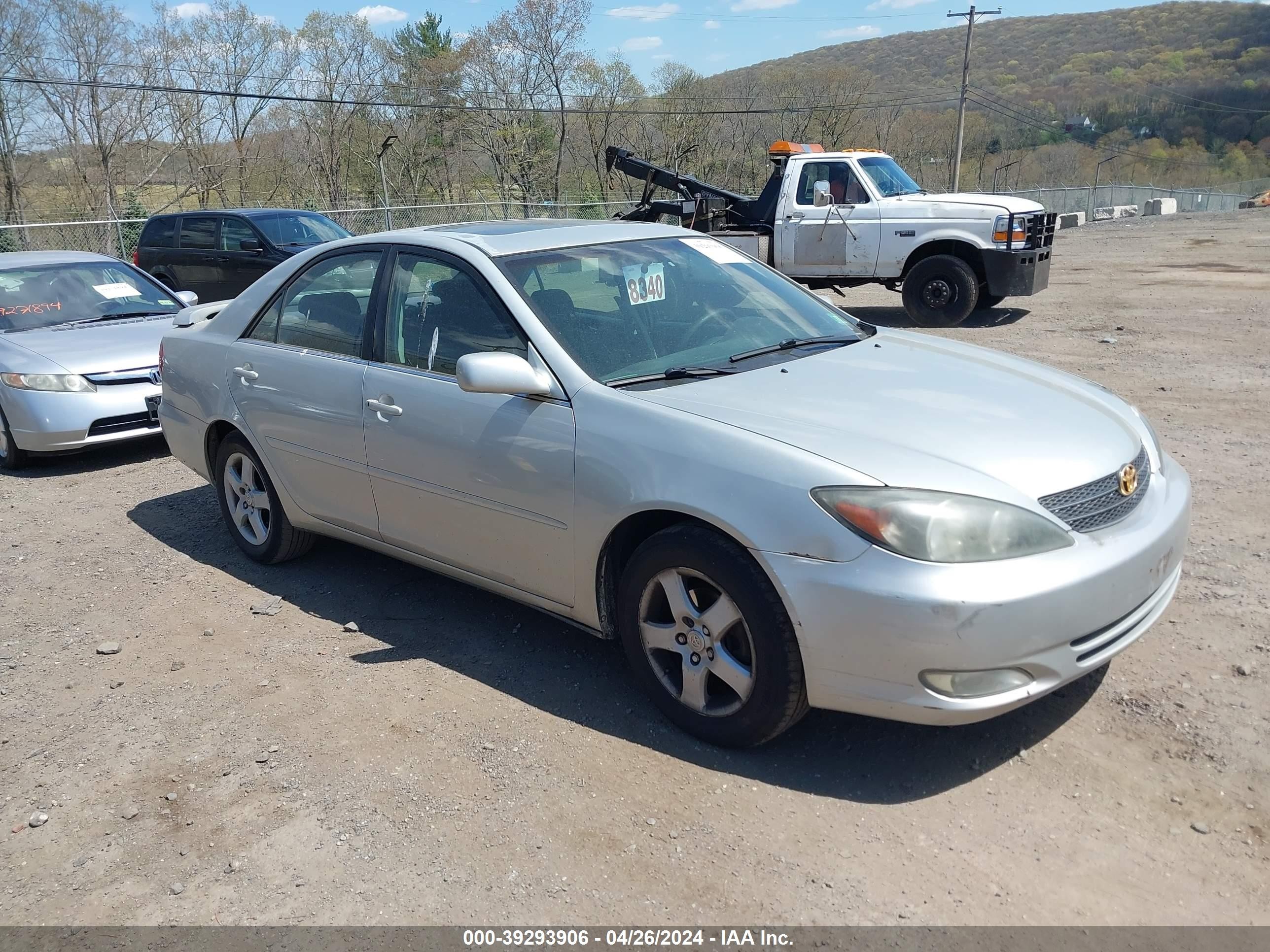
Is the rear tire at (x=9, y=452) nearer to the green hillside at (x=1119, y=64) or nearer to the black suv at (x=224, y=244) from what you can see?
the black suv at (x=224, y=244)

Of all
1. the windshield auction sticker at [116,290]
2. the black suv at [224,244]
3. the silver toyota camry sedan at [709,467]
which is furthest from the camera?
the black suv at [224,244]

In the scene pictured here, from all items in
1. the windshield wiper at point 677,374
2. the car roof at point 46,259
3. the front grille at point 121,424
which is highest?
the car roof at point 46,259

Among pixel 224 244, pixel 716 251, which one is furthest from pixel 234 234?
pixel 716 251

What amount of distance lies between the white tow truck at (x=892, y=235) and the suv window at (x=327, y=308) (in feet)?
24.7

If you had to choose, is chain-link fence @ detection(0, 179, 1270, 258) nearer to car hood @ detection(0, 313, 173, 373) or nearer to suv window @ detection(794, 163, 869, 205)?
car hood @ detection(0, 313, 173, 373)

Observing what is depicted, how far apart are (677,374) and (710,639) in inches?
39.2

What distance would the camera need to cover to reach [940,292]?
12.2 m

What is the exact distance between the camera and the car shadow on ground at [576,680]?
3168mm

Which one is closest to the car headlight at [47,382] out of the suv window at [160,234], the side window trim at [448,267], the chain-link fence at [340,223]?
the side window trim at [448,267]

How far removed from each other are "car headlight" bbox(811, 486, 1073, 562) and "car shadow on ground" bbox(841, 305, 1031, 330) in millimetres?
9470

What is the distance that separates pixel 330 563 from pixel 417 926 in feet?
9.62

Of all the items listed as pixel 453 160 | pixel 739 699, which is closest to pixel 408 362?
pixel 739 699

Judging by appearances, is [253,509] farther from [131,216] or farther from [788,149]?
[131,216]

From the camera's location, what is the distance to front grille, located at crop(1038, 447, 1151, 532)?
2.93 m
